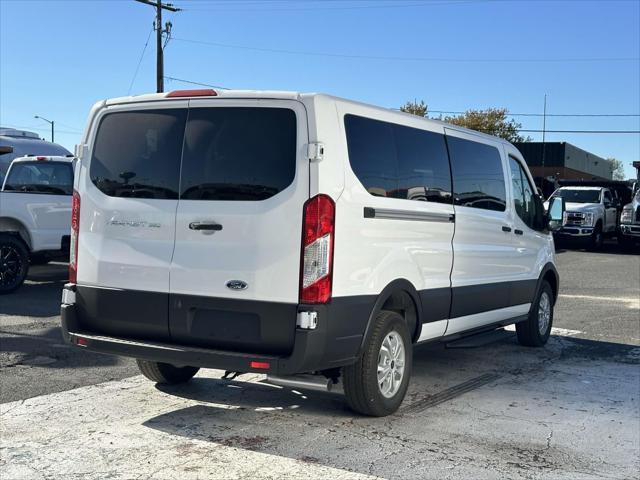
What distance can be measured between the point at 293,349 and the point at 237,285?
561mm

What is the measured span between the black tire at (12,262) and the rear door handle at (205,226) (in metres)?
7.79

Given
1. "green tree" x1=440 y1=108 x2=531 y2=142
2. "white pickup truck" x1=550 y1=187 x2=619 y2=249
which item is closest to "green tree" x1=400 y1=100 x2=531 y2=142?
"green tree" x1=440 y1=108 x2=531 y2=142

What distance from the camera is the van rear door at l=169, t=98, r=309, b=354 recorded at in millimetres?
4844

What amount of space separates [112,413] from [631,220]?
2201cm

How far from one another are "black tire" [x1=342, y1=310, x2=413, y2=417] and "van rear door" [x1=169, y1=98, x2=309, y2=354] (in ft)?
2.55

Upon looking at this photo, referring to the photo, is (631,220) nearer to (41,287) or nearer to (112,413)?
(41,287)

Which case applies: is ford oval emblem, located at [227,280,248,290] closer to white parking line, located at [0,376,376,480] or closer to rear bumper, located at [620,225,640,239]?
white parking line, located at [0,376,376,480]

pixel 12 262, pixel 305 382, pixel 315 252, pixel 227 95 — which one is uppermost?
pixel 227 95

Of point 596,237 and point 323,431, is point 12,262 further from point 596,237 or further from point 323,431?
point 596,237

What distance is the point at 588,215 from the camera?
2481 cm

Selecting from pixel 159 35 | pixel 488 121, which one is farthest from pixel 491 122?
pixel 159 35

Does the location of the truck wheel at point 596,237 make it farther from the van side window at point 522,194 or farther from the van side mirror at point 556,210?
the van side window at point 522,194

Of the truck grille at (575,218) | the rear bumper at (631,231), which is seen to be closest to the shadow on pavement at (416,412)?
the rear bumper at (631,231)

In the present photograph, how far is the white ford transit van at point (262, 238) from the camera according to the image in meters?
4.84
